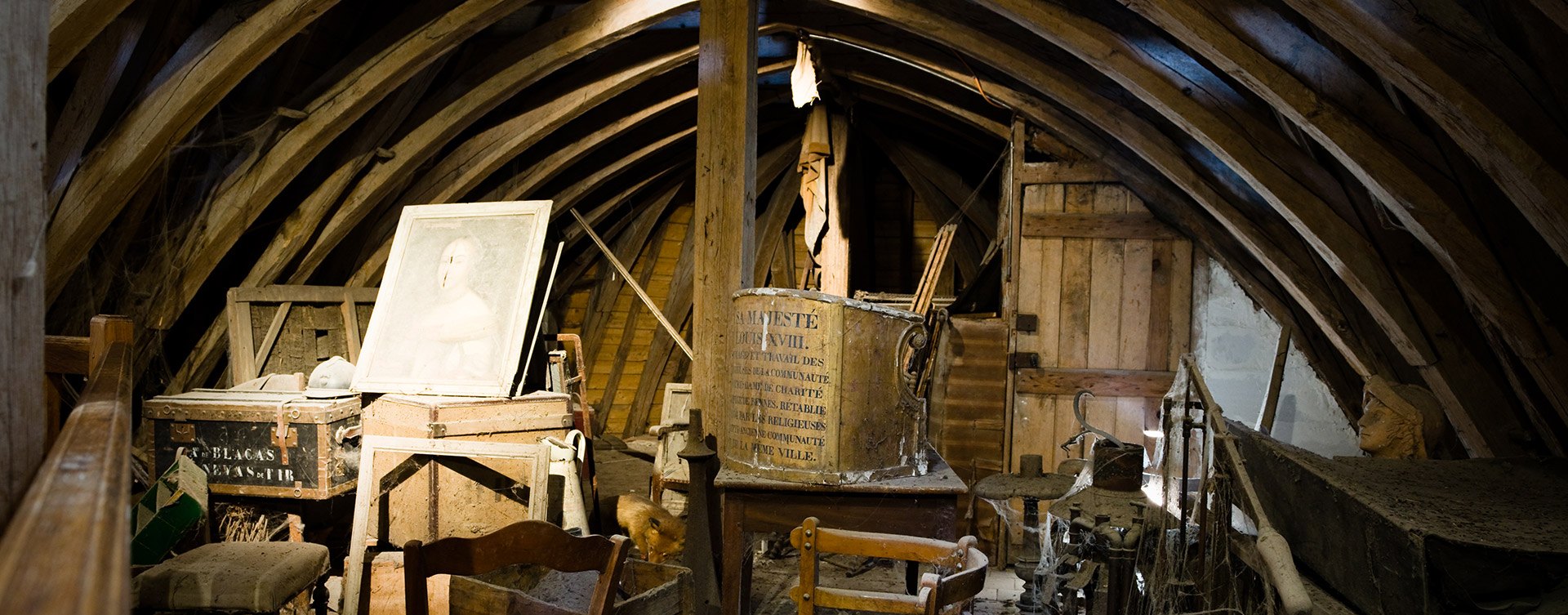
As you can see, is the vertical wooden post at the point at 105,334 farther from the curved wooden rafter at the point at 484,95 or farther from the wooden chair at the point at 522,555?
the curved wooden rafter at the point at 484,95

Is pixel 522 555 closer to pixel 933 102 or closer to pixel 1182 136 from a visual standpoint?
pixel 1182 136

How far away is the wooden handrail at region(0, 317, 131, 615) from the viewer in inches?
20.9

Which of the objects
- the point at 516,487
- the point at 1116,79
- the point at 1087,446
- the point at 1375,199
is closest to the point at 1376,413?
the point at 1375,199

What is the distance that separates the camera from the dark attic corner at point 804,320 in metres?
2.34

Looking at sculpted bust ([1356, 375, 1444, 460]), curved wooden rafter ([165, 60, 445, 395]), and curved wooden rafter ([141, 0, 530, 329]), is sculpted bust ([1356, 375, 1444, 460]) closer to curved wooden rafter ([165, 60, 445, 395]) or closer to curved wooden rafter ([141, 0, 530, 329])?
curved wooden rafter ([141, 0, 530, 329])

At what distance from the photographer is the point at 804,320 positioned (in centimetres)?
315

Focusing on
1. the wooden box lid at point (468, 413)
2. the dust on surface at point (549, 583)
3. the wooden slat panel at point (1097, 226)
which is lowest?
the dust on surface at point (549, 583)

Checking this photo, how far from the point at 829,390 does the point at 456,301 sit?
226 centimetres

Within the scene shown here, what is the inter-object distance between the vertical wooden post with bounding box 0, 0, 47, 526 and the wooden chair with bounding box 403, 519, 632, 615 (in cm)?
124

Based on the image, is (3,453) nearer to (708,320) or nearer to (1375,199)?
(708,320)

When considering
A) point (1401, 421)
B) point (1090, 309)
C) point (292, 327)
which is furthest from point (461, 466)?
point (1401, 421)

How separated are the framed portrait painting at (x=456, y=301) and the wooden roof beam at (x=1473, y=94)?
3.39m

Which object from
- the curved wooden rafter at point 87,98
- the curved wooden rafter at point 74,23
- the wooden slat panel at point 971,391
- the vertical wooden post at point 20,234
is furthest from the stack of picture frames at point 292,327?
the vertical wooden post at point 20,234

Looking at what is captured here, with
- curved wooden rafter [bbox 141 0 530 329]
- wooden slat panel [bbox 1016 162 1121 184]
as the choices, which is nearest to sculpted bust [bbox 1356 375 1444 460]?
wooden slat panel [bbox 1016 162 1121 184]
